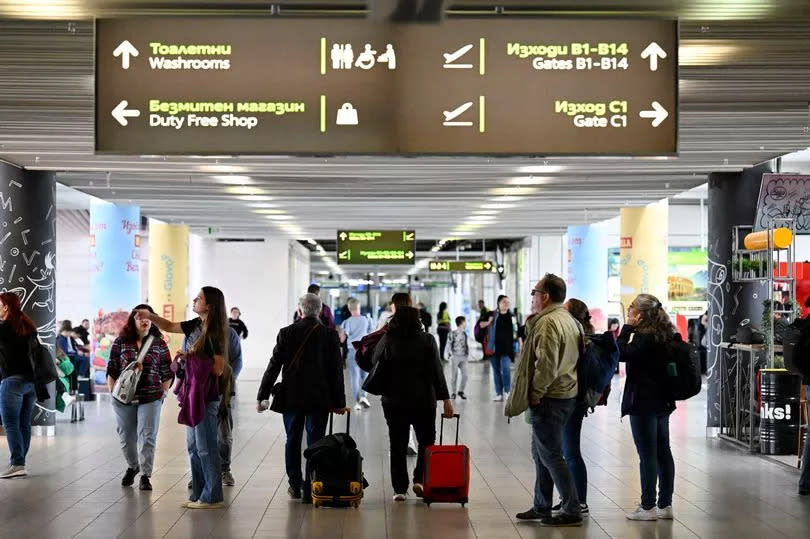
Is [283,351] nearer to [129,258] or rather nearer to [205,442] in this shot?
[205,442]

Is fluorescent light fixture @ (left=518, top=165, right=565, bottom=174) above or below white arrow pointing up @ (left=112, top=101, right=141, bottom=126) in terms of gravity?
above

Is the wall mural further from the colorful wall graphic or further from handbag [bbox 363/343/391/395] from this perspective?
the colorful wall graphic

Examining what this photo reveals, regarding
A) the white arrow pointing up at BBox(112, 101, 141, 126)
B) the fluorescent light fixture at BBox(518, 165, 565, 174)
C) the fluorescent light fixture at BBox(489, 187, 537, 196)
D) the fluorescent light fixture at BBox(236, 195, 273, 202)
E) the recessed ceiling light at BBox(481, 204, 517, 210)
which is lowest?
the white arrow pointing up at BBox(112, 101, 141, 126)

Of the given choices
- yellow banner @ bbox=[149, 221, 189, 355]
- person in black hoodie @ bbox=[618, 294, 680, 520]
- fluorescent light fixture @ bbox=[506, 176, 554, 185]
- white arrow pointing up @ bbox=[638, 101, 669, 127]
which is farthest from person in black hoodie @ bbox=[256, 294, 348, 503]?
yellow banner @ bbox=[149, 221, 189, 355]

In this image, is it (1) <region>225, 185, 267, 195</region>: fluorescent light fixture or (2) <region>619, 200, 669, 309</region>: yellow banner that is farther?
(2) <region>619, 200, 669, 309</region>: yellow banner

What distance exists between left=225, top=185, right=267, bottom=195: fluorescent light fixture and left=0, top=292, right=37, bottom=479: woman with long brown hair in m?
7.22

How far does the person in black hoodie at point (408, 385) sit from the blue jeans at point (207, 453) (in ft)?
4.28

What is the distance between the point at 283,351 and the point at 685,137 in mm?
4959

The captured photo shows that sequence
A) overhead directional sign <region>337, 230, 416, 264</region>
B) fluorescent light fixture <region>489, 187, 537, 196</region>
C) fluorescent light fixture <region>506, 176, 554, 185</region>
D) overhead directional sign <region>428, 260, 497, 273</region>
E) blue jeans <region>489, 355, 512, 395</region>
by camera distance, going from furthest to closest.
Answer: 1. overhead directional sign <region>428, 260, 497, 273</region>
2. overhead directional sign <region>337, 230, 416, 264</region>
3. blue jeans <region>489, 355, 512, 395</region>
4. fluorescent light fixture <region>489, 187, 537, 196</region>
5. fluorescent light fixture <region>506, 176, 554, 185</region>

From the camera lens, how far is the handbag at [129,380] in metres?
9.77

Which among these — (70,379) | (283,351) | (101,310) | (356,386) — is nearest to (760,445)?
(283,351)

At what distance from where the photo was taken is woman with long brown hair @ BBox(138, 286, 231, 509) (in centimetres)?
873

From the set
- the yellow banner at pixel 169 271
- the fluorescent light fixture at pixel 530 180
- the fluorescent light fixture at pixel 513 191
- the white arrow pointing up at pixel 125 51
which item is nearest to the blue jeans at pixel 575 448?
the white arrow pointing up at pixel 125 51

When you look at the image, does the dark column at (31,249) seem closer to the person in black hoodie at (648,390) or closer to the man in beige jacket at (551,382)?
the man in beige jacket at (551,382)
